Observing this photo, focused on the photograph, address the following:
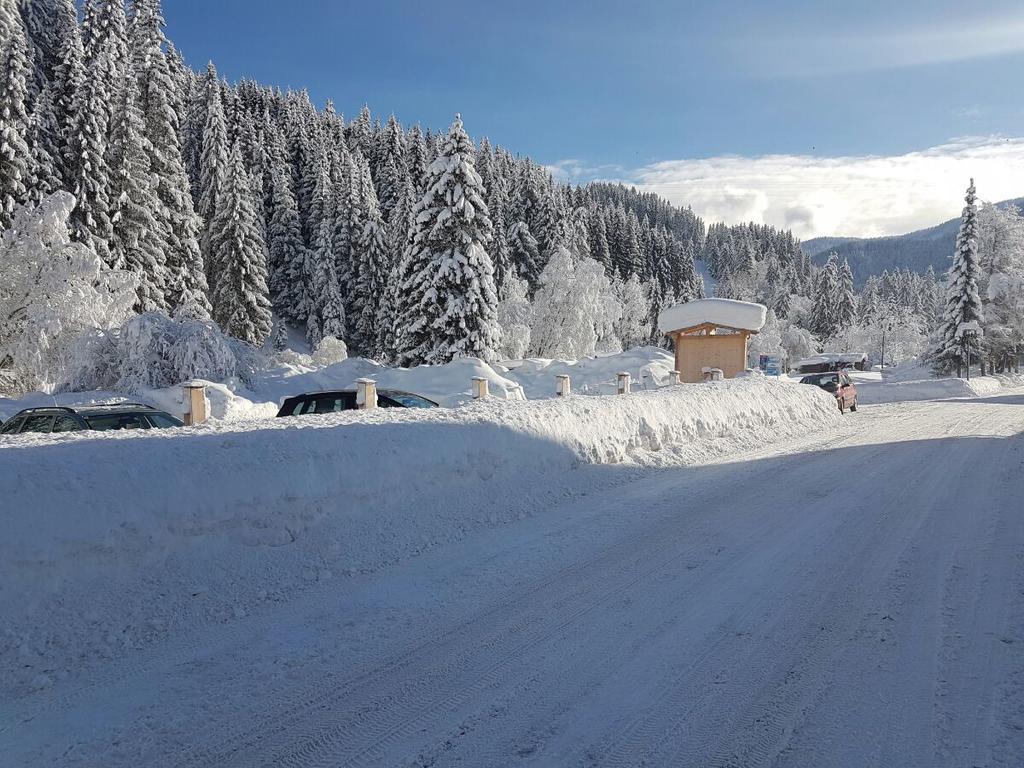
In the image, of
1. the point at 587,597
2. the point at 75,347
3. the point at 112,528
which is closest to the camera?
the point at 112,528

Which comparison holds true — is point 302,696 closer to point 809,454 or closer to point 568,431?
point 568,431

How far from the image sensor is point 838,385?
77.9 ft

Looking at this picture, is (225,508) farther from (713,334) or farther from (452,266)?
(713,334)

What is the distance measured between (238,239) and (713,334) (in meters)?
31.5

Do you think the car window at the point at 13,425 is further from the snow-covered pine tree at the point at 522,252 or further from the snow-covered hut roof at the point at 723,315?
the snow-covered pine tree at the point at 522,252

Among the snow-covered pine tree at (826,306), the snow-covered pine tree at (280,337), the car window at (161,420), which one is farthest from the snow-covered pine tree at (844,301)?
the car window at (161,420)

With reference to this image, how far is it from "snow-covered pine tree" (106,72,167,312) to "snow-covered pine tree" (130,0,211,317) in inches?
34.4

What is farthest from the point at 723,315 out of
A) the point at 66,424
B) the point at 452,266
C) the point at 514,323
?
the point at 66,424

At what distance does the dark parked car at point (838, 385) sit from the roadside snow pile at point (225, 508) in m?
16.5

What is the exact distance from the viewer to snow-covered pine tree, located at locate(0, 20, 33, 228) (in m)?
27.5

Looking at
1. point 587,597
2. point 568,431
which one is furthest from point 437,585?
point 568,431

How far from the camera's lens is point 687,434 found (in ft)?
45.2

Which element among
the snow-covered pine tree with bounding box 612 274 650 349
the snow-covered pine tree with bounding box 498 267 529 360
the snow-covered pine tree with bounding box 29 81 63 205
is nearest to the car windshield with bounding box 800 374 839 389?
the snow-covered pine tree with bounding box 498 267 529 360

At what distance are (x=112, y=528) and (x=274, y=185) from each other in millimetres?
60246
